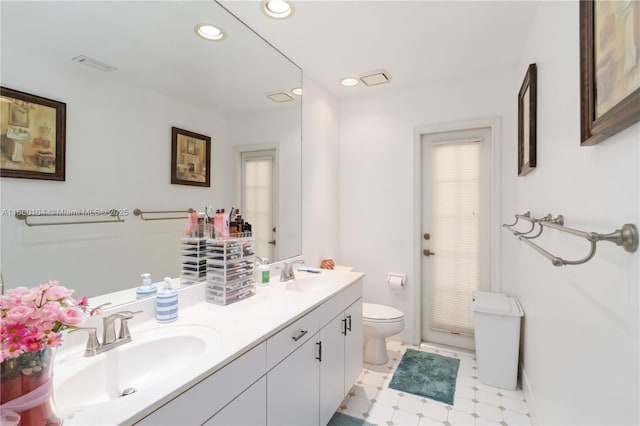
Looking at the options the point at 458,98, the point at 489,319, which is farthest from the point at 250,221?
the point at 458,98

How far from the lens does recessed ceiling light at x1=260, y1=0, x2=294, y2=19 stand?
172cm

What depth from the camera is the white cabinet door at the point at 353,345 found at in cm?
201

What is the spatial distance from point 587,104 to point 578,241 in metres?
0.49

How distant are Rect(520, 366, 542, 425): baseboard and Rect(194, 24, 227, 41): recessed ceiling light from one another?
284cm

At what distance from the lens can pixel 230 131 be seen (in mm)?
1892

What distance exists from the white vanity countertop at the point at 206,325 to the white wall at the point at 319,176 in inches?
32.0

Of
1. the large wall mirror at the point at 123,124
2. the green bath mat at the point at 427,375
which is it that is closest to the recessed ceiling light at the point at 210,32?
the large wall mirror at the point at 123,124

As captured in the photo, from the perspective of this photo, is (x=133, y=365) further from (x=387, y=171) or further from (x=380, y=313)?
(x=387, y=171)

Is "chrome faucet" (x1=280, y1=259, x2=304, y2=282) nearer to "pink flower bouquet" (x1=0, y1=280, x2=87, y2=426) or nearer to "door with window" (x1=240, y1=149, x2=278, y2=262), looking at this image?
"door with window" (x1=240, y1=149, x2=278, y2=262)

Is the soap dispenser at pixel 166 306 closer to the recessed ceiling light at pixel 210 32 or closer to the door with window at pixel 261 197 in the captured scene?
the door with window at pixel 261 197

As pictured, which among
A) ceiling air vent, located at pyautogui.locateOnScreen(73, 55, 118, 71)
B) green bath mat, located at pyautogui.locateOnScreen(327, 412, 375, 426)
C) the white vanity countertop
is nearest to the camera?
the white vanity countertop

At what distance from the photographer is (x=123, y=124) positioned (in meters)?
1.32

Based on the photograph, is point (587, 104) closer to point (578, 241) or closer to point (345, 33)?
point (578, 241)

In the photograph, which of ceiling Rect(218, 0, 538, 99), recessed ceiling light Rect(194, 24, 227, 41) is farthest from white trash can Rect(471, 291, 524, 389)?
recessed ceiling light Rect(194, 24, 227, 41)
